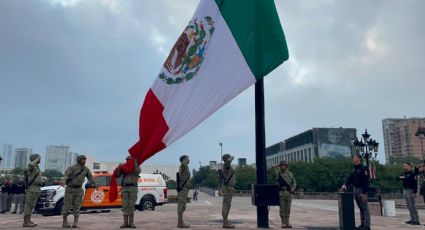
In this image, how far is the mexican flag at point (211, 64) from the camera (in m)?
8.38

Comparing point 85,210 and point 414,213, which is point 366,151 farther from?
point 85,210

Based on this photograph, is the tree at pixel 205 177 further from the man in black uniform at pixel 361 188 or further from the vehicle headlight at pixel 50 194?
the man in black uniform at pixel 361 188

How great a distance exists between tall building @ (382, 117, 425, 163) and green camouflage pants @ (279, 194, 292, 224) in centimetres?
12930

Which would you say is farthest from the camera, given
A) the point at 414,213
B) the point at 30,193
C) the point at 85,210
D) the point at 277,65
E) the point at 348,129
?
the point at 348,129

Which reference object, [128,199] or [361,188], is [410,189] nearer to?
[361,188]

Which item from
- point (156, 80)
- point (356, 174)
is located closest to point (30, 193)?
point (156, 80)

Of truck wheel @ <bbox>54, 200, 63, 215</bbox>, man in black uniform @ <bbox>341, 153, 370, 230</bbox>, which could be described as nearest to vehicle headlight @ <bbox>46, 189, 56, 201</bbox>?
truck wheel @ <bbox>54, 200, 63, 215</bbox>

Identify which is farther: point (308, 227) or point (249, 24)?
point (308, 227)

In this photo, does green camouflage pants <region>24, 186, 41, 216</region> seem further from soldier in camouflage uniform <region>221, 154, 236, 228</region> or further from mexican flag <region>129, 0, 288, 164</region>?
soldier in camouflage uniform <region>221, 154, 236, 228</region>

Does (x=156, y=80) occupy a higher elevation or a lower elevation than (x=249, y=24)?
lower

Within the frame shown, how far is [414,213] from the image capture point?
11.1 meters

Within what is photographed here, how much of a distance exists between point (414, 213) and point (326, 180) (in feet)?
188

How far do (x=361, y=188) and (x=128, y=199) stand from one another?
5.60m

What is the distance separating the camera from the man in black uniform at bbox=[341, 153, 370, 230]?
355 inches
